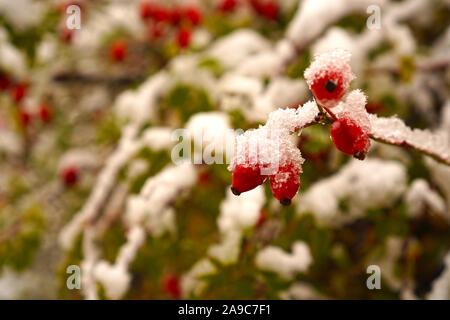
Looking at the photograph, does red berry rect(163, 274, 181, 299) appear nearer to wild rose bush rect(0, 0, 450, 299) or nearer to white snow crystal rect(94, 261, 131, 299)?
wild rose bush rect(0, 0, 450, 299)

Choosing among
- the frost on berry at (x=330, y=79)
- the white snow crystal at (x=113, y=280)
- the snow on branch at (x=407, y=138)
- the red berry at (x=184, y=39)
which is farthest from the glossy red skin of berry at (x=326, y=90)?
the red berry at (x=184, y=39)

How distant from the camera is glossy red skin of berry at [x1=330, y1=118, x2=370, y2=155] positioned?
0.52 m

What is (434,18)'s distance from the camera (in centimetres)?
190

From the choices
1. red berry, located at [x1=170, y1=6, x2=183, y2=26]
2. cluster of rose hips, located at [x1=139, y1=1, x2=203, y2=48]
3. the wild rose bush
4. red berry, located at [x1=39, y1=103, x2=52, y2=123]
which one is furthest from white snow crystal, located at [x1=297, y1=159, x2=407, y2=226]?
red berry, located at [x1=39, y1=103, x2=52, y2=123]

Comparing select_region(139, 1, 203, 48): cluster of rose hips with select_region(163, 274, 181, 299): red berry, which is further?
select_region(139, 1, 203, 48): cluster of rose hips

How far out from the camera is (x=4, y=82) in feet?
6.33

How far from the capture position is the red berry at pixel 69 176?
1985 mm

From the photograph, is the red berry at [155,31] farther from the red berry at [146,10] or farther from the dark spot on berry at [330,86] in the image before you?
the dark spot on berry at [330,86]

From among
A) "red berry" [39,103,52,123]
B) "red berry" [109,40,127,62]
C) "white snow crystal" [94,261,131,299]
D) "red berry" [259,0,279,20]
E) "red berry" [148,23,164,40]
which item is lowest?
"white snow crystal" [94,261,131,299]

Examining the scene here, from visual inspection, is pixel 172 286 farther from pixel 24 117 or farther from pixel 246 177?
pixel 24 117

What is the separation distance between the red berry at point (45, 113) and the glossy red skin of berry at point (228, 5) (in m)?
1.23

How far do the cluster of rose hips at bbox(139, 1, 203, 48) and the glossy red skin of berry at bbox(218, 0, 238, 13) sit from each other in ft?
0.42

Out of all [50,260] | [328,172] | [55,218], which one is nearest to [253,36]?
[328,172]

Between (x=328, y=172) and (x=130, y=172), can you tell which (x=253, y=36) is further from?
(x=130, y=172)
